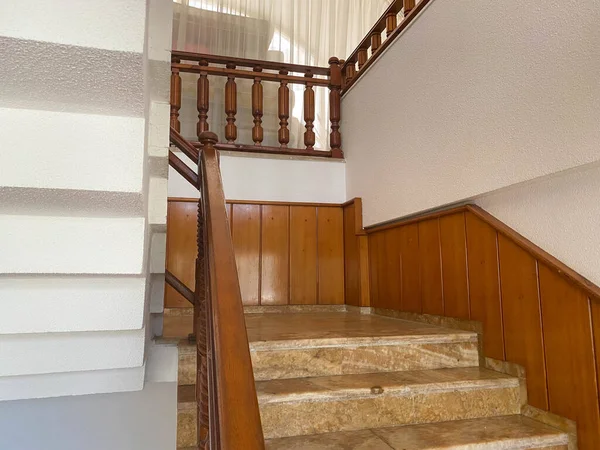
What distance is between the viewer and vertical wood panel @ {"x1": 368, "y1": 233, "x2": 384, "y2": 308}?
8.41ft

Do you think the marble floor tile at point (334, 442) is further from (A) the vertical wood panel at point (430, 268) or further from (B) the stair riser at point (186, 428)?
(A) the vertical wood panel at point (430, 268)

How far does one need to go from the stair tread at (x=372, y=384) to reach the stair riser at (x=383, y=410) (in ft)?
0.05

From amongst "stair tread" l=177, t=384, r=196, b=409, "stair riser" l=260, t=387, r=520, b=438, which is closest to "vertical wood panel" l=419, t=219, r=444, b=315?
"stair riser" l=260, t=387, r=520, b=438

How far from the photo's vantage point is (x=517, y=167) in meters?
1.53

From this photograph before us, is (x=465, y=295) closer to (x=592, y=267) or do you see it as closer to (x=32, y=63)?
(x=592, y=267)

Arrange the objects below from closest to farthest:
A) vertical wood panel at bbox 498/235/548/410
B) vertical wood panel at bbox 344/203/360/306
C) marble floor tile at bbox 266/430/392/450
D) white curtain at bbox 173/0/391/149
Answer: marble floor tile at bbox 266/430/392/450 → vertical wood panel at bbox 498/235/548/410 → vertical wood panel at bbox 344/203/360/306 → white curtain at bbox 173/0/391/149

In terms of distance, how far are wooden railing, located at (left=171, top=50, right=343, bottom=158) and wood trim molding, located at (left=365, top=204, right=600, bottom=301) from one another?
3.68 feet

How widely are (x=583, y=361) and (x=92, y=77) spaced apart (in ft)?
4.81

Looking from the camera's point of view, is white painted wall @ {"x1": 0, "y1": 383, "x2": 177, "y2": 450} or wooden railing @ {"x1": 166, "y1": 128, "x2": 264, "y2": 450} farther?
white painted wall @ {"x1": 0, "y1": 383, "x2": 177, "y2": 450}

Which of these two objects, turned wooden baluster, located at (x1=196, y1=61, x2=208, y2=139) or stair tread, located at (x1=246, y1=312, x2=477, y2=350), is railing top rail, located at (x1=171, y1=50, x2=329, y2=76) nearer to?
turned wooden baluster, located at (x1=196, y1=61, x2=208, y2=139)

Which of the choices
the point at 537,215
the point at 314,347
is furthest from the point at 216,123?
the point at 537,215

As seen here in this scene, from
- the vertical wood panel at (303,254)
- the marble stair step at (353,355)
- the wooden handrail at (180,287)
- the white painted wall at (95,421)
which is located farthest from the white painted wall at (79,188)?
the vertical wood panel at (303,254)

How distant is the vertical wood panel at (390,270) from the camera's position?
2365mm

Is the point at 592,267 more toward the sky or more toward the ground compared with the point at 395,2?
more toward the ground
